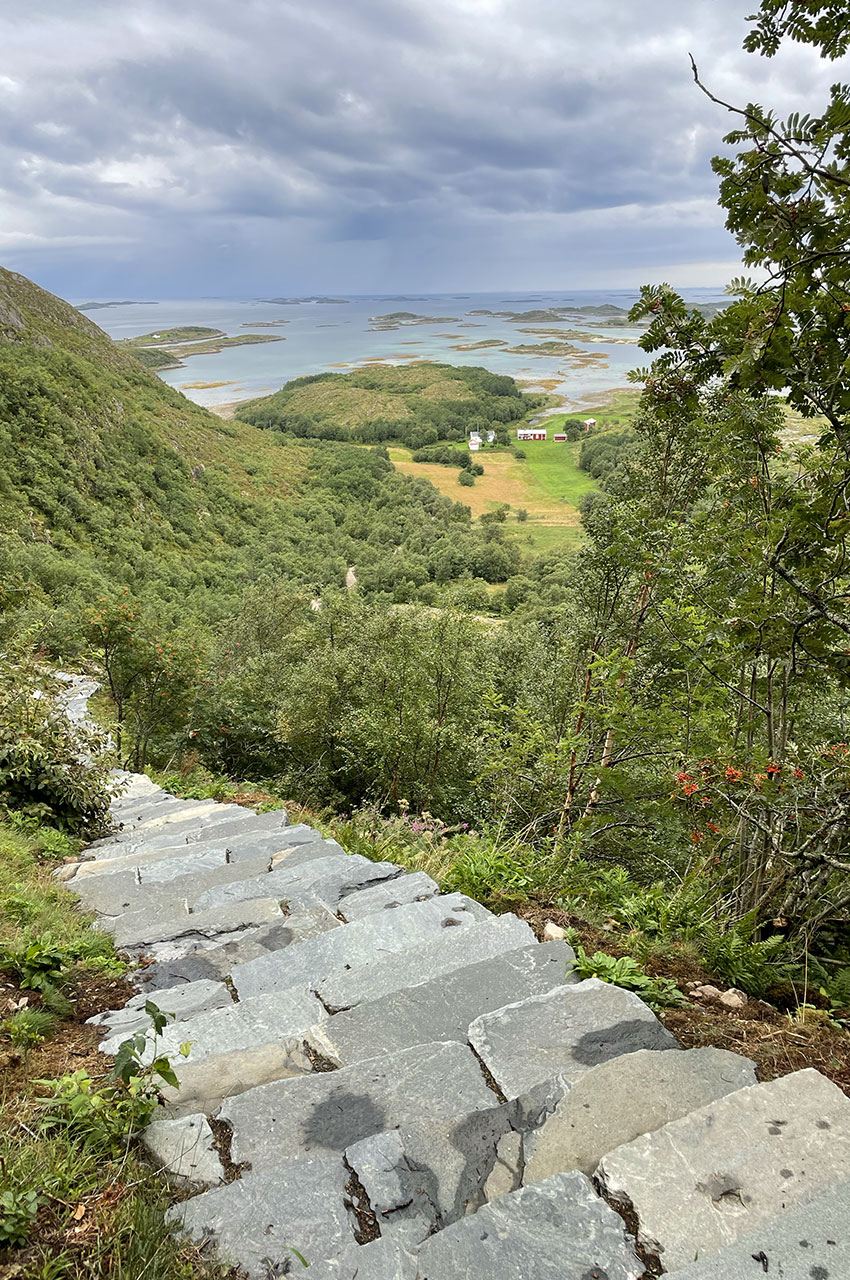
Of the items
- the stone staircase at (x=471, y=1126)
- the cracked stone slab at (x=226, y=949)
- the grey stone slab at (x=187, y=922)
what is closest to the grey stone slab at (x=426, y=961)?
the stone staircase at (x=471, y=1126)

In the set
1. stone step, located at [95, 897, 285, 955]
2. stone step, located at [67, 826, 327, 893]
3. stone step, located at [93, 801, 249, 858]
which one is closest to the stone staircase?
stone step, located at [95, 897, 285, 955]

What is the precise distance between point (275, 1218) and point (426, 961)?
154 centimetres

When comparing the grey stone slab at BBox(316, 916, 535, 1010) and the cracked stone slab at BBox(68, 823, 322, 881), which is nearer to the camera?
the grey stone slab at BBox(316, 916, 535, 1010)

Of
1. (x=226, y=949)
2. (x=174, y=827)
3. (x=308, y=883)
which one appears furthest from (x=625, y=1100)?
(x=174, y=827)

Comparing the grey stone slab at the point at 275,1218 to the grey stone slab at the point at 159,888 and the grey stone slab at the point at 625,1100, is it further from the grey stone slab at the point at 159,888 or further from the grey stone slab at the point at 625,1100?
the grey stone slab at the point at 159,888

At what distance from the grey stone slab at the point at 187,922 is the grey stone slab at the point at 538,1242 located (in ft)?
8.95

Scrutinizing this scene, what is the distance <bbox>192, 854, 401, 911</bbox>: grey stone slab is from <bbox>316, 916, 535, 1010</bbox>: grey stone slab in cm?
107

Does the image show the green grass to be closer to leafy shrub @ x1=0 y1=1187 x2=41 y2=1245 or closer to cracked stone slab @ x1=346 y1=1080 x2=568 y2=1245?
cracked stone slab @ x1=346 y1=1080 x2=568 y2=1245

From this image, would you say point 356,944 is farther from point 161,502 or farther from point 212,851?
point 161,502

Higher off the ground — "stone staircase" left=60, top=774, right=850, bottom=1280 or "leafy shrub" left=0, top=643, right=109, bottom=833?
"stone staircase" left=60, top=774, right=850, bottom=1280

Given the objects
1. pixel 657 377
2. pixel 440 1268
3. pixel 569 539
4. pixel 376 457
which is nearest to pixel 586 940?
pixel 440 1268

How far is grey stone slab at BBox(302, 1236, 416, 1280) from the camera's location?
161cm

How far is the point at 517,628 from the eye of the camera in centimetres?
2392

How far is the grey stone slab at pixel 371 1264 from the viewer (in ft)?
5.30
